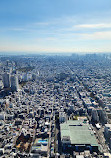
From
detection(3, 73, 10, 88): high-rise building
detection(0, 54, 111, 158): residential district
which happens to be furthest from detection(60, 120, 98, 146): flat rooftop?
detection(3, 73, 10, 88): high-rise building

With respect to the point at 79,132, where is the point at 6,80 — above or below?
above

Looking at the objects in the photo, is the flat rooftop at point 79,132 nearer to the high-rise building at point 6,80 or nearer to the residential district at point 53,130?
the residential district at point 53,130

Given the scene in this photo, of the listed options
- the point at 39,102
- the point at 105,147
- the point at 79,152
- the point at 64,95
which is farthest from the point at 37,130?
the point at 64,95

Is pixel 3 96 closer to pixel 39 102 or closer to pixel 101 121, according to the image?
pixel 39 102

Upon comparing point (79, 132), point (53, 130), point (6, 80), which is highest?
point (6, 80)

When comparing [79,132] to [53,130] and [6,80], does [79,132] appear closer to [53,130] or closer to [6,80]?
[53,130]

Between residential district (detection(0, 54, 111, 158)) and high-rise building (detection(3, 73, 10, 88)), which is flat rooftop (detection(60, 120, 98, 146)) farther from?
high-rise building (detection(3, 73, 10, 88))

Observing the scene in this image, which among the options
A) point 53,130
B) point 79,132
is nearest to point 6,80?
point 53,130

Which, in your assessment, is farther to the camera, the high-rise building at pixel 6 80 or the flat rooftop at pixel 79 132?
the high-rise building at pixel 6 80

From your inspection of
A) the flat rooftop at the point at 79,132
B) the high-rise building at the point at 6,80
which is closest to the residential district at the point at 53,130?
the flat rooftop at the point at 79,132

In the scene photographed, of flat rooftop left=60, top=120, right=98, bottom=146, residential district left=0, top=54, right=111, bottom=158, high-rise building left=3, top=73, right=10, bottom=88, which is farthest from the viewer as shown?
high-rise building left=3, top=73, right=10, bottom=88
